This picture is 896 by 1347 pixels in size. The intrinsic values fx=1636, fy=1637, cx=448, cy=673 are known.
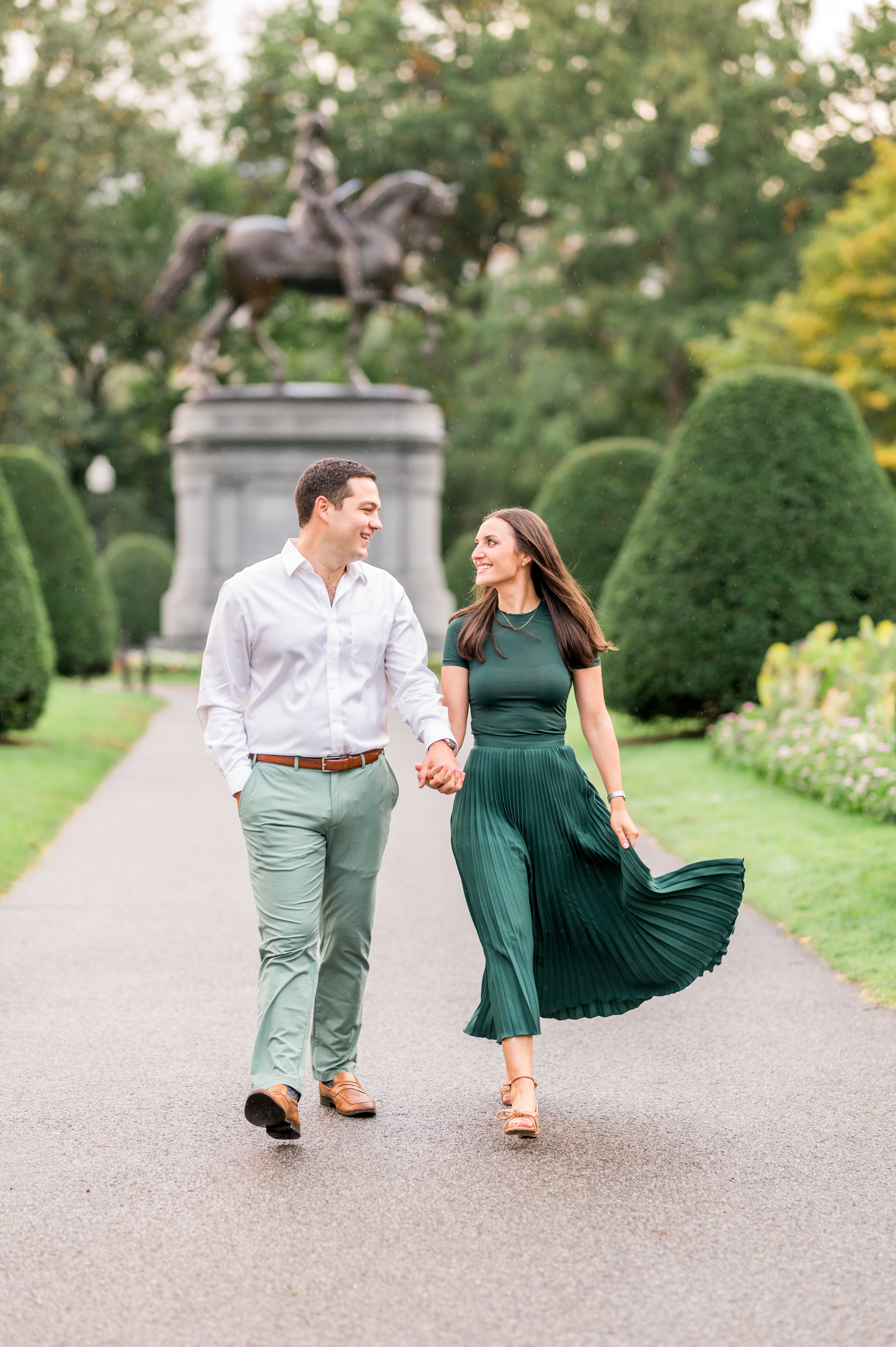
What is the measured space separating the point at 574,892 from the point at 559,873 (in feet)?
0.23

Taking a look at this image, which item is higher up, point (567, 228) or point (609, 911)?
point (567, 228)

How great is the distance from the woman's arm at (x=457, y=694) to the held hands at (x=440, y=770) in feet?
0.81

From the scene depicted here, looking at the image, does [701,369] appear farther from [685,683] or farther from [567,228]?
[685,683]

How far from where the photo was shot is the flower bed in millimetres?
10039

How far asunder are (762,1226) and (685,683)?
33.6ft

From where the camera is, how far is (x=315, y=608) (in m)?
4.52

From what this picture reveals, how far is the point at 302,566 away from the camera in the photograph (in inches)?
178

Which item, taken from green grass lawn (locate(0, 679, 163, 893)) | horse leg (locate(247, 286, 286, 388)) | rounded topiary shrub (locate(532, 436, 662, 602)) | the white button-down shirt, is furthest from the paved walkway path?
horse leg (locate(247, 286, 286, 388))

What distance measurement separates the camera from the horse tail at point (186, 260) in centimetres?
2614

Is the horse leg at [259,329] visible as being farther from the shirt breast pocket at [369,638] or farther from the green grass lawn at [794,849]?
the shirt breast pocket at [369,638]

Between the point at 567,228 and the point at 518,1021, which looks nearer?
the point at 518,1021

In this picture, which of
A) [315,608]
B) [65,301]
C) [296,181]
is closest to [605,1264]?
[315,608]

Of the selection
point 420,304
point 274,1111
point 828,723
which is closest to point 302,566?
point 274,1111

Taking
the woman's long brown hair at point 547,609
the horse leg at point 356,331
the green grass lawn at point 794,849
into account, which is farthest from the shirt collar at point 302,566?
the horse leg at point 356,331
